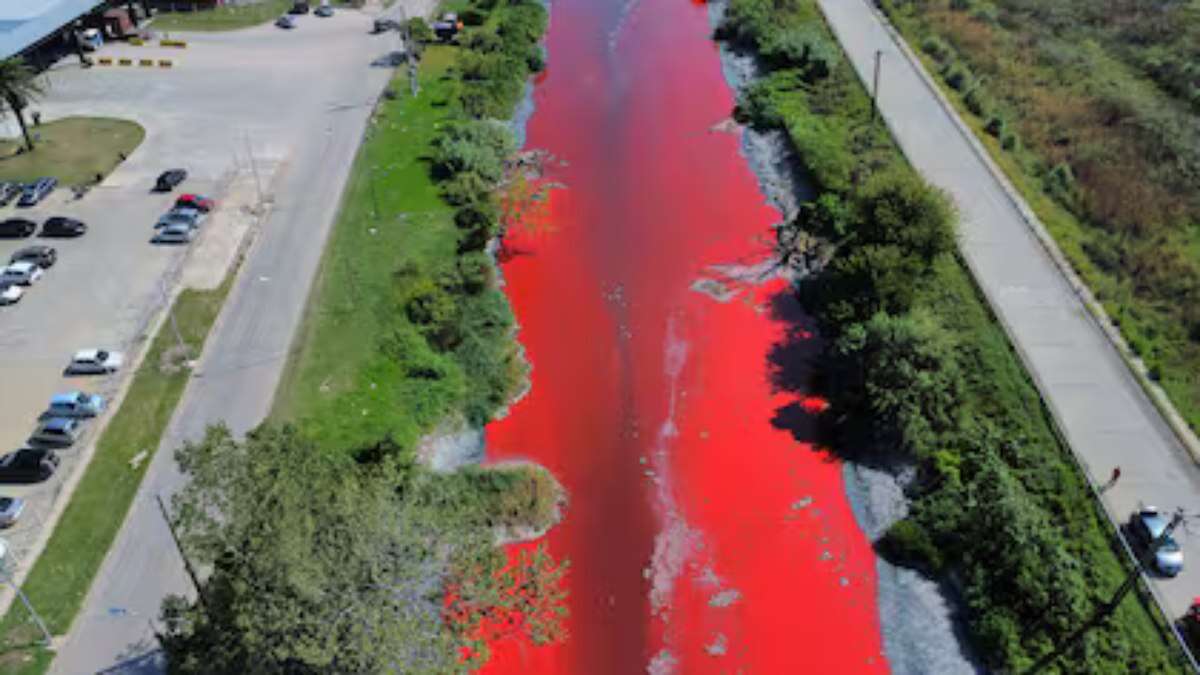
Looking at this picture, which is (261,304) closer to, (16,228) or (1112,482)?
(16,228)

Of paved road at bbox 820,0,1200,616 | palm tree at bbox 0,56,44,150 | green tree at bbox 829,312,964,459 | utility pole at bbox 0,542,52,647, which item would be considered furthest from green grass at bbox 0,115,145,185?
paved road at bbox 820,0,1200,616

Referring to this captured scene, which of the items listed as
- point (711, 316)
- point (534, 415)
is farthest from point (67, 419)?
point (711, 316)

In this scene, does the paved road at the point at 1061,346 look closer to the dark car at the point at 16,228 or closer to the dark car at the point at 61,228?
the dark car at the point at 61,228

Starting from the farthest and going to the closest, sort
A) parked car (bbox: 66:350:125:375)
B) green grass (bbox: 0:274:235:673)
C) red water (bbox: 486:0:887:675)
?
parked car (bbox: 66:350:125:375) → red water (bbox: 486:0:887:675) → green grass (bbox: 0:274:235:673)

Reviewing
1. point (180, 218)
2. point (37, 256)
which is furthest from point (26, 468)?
point (180, 218)

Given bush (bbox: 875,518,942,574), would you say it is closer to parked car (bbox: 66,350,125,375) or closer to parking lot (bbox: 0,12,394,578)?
parking lot (bbox: 0,12,394,578)

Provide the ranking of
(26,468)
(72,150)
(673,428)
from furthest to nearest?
(72,150) → (673,428) → (26,468)
